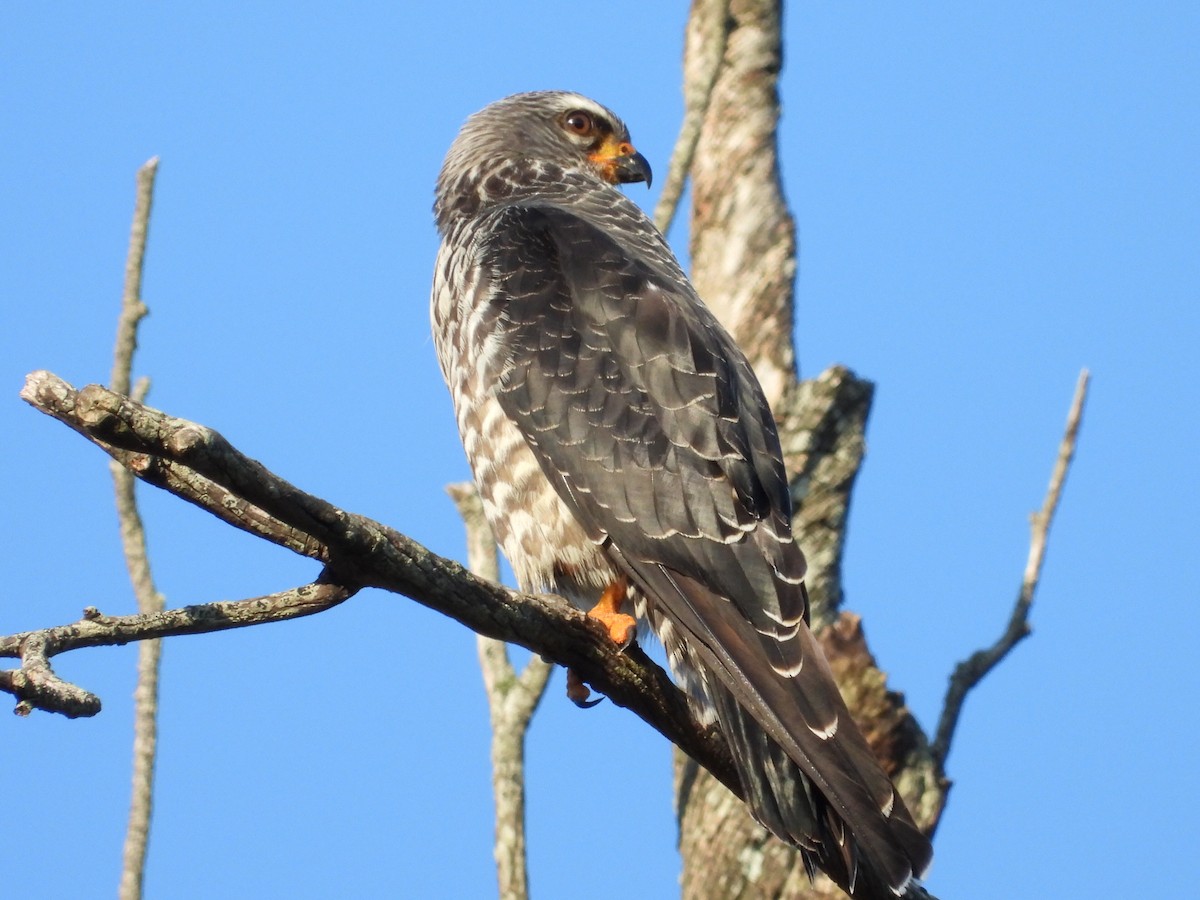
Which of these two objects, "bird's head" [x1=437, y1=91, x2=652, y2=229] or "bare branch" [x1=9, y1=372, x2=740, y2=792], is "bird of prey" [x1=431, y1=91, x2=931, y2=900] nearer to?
"bare branch" [x1=9, y1=372, x2=740, y2=792]

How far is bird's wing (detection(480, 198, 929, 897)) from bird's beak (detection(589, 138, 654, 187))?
4.22 ft

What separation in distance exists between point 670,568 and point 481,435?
2.91 feet

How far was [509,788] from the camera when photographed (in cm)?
500

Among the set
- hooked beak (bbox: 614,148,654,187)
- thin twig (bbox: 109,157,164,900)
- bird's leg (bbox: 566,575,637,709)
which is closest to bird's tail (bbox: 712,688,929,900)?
bird's leg (bbox: 566,575,637,709)

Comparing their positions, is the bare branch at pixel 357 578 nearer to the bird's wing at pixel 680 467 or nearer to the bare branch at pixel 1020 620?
the bird's wing at pixel 680 467

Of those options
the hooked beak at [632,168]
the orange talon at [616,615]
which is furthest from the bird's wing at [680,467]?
the hooked beak at [632,168]

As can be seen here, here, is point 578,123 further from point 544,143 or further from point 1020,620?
point 1020,620

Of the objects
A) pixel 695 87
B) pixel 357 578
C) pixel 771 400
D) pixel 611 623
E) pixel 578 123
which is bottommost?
pixel 357 578

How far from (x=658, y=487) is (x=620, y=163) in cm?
244

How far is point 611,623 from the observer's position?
161 inches

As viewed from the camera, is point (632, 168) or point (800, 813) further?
point (632, 168)

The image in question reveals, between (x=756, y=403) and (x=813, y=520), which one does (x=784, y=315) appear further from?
(x=756, y=403)

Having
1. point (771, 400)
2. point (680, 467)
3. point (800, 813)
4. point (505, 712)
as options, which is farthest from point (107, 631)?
point (771, 400)

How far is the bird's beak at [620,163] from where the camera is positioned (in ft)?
20.2
